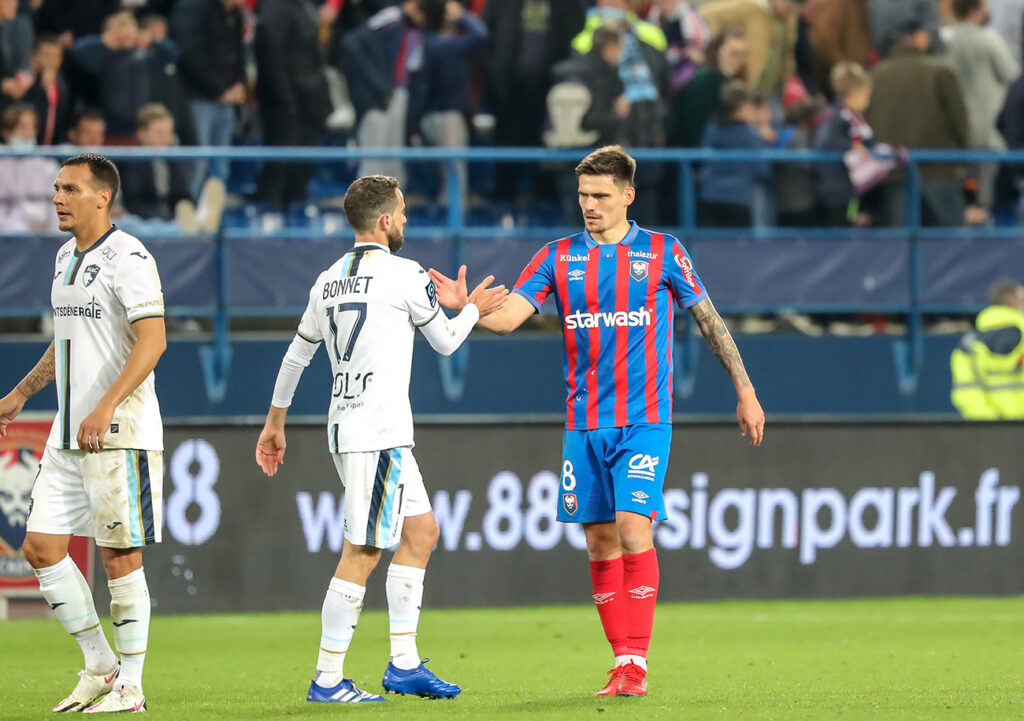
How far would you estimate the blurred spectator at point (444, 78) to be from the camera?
13.8 meters

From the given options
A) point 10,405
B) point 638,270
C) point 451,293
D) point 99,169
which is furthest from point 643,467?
point 10,405

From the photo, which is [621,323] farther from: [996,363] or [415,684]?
[996,363]

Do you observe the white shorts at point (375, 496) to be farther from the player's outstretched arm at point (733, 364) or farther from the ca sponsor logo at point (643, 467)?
the player's outstretched arm at point (733, 364)

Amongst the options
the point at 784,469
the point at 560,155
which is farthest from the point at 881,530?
the point at 560,155

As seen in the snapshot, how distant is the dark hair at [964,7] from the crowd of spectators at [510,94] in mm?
19

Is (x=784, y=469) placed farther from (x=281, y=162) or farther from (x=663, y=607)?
(x=281, y=162)

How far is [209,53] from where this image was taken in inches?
532

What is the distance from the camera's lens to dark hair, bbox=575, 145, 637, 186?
22.4 ft

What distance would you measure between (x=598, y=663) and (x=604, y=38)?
662 cm

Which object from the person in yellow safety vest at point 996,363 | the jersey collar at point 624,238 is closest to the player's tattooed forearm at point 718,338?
the jersey collar at point 624,238

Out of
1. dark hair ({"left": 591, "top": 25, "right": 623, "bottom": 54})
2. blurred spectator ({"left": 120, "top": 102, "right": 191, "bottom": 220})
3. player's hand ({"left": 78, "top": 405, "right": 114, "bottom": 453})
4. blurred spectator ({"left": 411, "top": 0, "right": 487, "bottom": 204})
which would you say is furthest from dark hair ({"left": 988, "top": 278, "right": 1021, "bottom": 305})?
player's hand ({"left": 78, "top": 405, "right": 114, "bottom": 453})

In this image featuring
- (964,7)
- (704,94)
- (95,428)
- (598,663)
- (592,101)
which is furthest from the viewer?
(964,7)

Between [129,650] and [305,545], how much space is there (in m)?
4.51

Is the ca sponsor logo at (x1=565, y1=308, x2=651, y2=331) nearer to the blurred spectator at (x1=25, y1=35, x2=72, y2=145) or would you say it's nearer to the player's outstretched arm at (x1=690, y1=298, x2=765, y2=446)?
the player's outstretched arm at (x1=690, y1=298, x2=765, y2=446)
